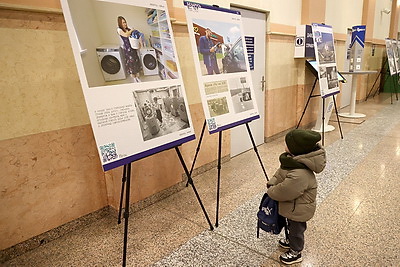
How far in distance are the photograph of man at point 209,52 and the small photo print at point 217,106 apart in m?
0.21

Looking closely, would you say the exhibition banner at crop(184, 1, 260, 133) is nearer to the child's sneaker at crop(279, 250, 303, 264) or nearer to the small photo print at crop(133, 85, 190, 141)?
the small photo print at crop(133, 85, 190, 141)

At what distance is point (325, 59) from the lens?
3998 mm

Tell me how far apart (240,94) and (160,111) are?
0.85 m

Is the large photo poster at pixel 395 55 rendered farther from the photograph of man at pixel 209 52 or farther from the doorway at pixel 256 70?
the photograph of man at pixel 209 52

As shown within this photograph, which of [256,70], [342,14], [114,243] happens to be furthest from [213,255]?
[342,14]

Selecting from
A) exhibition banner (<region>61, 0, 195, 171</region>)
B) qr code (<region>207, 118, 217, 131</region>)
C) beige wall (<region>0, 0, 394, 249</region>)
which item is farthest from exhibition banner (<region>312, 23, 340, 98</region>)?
exhibition banner (<region>61, 0, 195, 171</region>)

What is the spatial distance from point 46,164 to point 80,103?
50 cm

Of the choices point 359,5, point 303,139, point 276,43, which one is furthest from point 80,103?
point 359,5

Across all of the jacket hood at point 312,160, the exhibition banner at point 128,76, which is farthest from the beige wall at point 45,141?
the jacket hood at point 312,160

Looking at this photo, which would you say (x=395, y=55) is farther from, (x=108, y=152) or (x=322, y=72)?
(x=108, y=152)

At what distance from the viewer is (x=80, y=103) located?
85.7 inches

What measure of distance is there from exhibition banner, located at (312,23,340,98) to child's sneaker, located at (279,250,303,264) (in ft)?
8.53

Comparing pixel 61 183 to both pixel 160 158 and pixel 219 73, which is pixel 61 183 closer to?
pixel 160 158

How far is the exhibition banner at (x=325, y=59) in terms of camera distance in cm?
384
